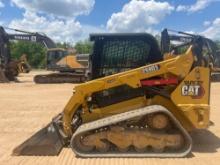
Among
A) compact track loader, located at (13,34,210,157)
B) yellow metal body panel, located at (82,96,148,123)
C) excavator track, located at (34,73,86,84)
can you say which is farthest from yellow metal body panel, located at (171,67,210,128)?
excavator track, located at (34,73,86,84)

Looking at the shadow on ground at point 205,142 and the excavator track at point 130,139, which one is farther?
the shadow on ground at point 205,142

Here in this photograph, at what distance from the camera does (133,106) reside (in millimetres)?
8742

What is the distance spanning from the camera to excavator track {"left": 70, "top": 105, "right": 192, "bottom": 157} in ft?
26.1

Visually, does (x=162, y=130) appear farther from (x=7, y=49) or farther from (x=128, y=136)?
(x=7, y=49)

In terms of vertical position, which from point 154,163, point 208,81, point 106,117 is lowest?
point 154,163

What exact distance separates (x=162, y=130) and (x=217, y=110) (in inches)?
285

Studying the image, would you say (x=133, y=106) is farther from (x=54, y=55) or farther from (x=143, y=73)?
(x=54, y=55)

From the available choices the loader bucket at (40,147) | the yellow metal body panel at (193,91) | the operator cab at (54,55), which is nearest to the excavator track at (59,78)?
the operator cab at (54,55)

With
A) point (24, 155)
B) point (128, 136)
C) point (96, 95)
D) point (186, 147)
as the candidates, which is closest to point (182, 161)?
point (186, 147)

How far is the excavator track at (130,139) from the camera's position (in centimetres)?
795

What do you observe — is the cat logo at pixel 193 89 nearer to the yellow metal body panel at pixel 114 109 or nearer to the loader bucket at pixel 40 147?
the yellow metal body panel at pixel 114 109

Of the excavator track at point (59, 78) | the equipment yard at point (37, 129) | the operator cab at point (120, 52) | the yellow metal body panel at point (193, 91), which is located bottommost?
the equipment yard at point (37, 129)

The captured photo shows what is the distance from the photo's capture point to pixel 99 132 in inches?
317

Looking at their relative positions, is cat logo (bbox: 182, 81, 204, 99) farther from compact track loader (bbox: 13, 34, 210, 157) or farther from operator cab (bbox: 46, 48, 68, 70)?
operator cab (bbox: 46, 48, 68, 70)
